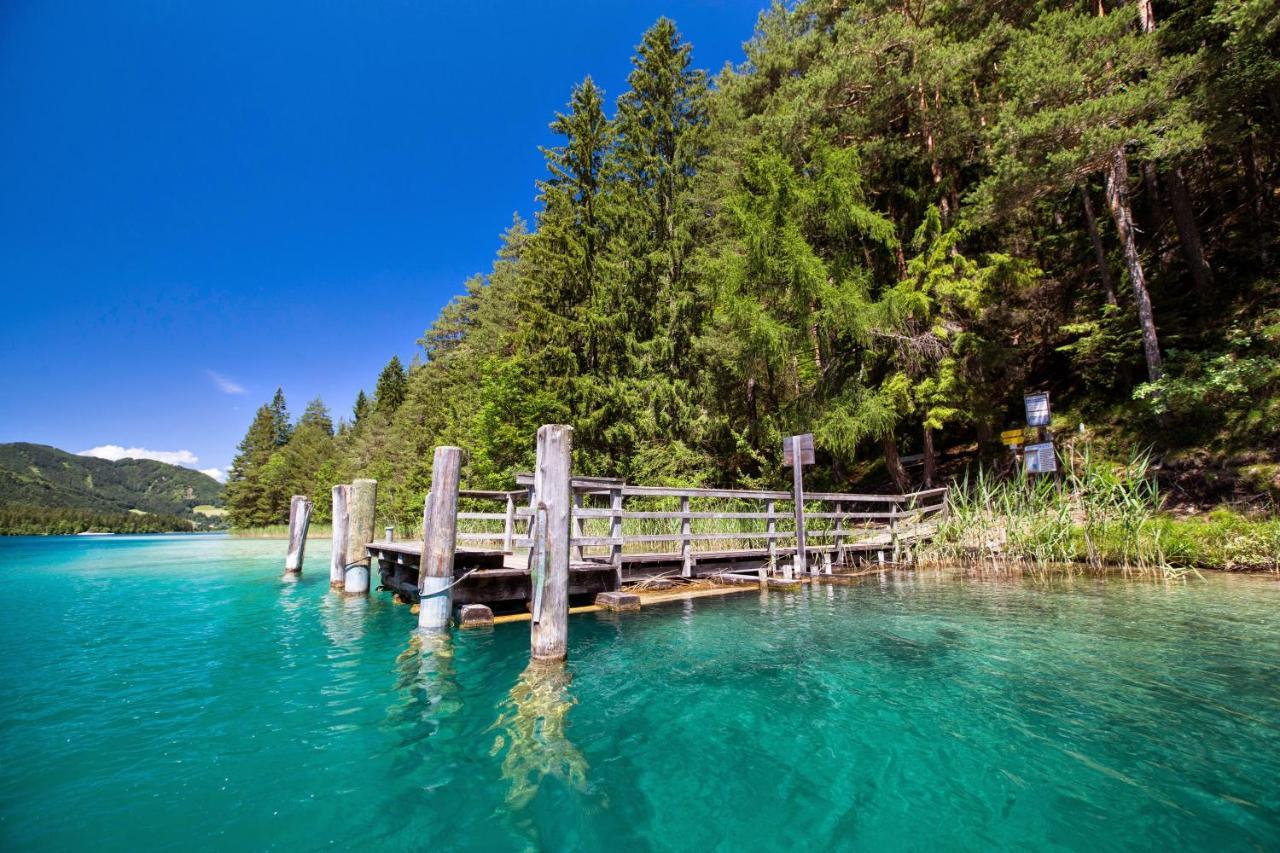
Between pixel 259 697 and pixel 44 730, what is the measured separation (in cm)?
147

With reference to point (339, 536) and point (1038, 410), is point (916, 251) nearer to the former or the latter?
point (1038, 410)

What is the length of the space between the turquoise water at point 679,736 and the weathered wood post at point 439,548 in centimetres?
54

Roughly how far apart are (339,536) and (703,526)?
28.3 ft

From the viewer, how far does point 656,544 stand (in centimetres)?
1156

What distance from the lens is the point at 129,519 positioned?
83312 millimetres

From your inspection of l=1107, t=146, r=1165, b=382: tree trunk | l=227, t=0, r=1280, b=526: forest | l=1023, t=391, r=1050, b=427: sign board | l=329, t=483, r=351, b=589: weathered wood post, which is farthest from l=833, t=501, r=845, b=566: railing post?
l=329, t=483, r=351, b=589: weathered wood post

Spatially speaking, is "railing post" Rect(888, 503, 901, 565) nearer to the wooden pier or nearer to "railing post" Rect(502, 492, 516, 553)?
the wooden pier

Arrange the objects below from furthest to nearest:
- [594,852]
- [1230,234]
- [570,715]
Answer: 1. [1230,234]
2. [570,715]
3. [594,852]

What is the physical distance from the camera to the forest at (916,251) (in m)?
13.2

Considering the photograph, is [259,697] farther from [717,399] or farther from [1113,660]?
[717,399]

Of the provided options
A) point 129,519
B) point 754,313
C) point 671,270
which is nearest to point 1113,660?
point 754,313

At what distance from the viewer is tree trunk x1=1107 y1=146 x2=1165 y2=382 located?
13711mm

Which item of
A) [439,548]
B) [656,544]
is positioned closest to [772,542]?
[656,544]

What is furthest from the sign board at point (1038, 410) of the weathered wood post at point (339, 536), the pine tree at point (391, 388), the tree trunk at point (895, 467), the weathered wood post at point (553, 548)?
the pine tree at point (391, 388)
